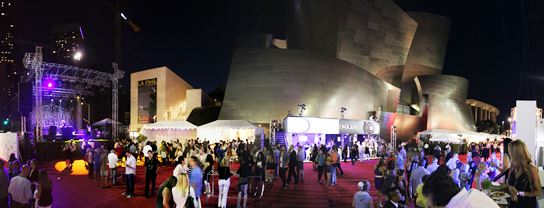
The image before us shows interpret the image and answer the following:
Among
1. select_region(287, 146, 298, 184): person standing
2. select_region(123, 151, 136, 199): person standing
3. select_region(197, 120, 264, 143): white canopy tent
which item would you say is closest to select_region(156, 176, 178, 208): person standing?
select_region(123, 151, 136, 199): person standing

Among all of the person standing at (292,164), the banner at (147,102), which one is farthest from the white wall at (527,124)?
the banner at (147,102)

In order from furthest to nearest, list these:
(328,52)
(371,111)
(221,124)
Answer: (328,52) < (371,111) < (221,124)

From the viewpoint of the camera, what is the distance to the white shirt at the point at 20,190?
6914 millimetres

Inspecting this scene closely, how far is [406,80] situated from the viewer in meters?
53.9

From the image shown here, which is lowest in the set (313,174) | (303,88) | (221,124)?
(313,174)

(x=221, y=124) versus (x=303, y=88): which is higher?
(x=303, y=88)

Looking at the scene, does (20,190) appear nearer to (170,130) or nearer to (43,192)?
(43,192)

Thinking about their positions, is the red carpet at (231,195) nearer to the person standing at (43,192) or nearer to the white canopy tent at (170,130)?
the person standing at (43,192)

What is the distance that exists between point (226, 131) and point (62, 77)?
19160 mm

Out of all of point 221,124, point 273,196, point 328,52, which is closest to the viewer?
point 273,196

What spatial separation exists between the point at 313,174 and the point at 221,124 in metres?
9.04

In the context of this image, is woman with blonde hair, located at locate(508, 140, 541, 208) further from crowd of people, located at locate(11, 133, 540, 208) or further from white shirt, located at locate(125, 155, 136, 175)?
white shirt, located at locate(125, 155, 136, 175)

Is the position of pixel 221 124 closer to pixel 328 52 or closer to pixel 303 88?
pixel 303 88

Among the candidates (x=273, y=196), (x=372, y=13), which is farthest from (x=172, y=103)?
(x=273, y=196)
